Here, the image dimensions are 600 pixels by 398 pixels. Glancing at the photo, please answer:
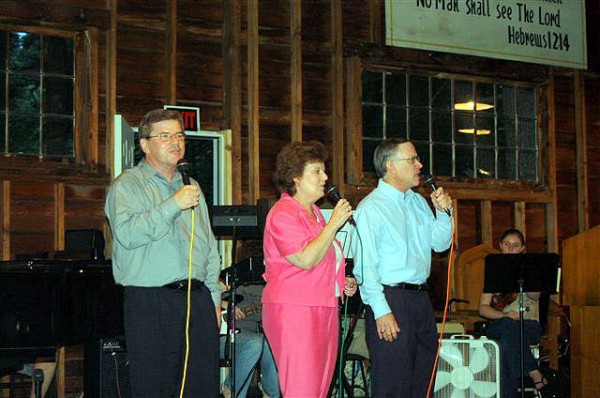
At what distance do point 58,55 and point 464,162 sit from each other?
4151mm

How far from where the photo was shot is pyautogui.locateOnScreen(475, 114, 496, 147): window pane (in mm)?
9125

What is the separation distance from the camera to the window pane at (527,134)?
30.7 ft

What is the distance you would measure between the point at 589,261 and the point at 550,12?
14.5 ft

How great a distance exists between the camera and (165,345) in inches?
139

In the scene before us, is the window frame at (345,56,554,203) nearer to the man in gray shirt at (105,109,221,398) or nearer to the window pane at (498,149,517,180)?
the window pane at (498,149,517,180)

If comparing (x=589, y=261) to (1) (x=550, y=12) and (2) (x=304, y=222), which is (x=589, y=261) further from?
(1) (x=550, y=12)

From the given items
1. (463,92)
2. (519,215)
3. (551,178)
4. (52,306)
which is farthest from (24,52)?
(551,178)

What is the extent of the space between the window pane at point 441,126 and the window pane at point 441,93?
0.24ft

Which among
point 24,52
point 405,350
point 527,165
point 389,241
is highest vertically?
point 24,52

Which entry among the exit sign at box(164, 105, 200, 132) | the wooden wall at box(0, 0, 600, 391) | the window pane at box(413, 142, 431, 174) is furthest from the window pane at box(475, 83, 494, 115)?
the exit sign at box(164, 105, 200, 132)

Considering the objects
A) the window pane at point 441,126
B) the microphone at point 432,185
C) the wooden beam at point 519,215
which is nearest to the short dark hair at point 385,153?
the microphone at point 432,185

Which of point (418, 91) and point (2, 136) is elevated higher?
point (418, 91)

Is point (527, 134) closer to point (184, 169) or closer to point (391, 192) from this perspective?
point (391, 192)

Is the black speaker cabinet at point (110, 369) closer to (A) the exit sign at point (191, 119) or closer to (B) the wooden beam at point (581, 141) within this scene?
(A) the exit sign at point (191, 119)
